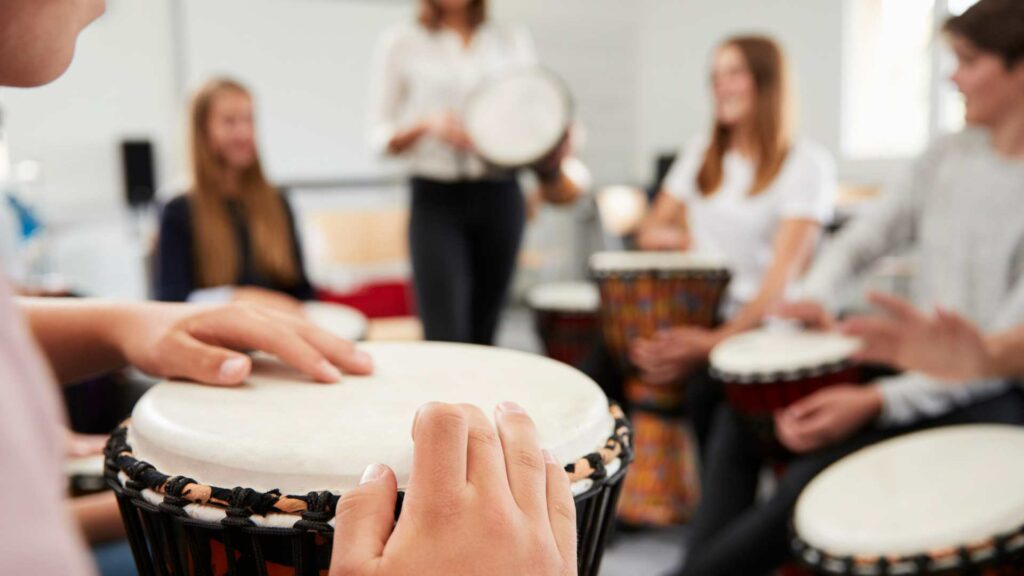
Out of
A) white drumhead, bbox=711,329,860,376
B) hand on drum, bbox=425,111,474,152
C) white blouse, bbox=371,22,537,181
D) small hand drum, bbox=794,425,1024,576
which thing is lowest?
small hand drum, bbox=794,425,1024,576

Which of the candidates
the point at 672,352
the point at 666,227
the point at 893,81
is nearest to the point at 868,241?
the point at 672,352

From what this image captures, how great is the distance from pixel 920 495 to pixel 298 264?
6.74 feet

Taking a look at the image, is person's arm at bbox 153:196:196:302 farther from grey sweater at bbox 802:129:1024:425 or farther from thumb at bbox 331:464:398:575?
thumb at bbox 331:464:398:575

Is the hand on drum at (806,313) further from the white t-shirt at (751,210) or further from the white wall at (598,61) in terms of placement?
the white wall at (598,61)

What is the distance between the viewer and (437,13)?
7.64ft

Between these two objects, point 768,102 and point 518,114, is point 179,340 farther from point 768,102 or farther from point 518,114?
point 768,102

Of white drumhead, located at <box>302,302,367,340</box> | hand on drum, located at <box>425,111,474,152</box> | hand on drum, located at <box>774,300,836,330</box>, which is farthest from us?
hand on drum, located at <box>425,111,474,152</box>

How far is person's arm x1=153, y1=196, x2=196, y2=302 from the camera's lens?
8.11 feet

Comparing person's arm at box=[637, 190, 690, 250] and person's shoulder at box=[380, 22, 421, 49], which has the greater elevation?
person's shoulder at box=[380, 22, 421, 49]

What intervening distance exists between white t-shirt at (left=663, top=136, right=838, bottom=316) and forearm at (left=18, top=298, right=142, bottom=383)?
1.80 metres

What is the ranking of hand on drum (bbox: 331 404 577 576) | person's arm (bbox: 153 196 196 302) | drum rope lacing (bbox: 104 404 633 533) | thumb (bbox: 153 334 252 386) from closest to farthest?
hand on drum (bbox: 331 404 577 576)
drum rope lacing (bbox: 104 404 633 533)
thumb (bbox: 153 334 252 386)
person's arm (bbox: 153 196 196 302)

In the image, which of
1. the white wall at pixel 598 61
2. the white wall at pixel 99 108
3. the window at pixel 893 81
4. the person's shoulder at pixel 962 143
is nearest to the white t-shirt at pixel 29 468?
the person's shoulder at pixel 962 143

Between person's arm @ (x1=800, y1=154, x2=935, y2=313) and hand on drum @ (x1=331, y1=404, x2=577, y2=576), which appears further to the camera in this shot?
person's arm @ (x1=800, y1=154, x2=935, y2=313)

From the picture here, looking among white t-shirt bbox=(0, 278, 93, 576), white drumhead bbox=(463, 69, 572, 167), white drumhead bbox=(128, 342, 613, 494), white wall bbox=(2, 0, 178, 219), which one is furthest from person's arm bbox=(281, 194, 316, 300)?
white wall bbox=(2, 0, 178, 219)
